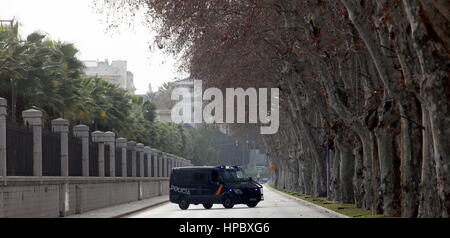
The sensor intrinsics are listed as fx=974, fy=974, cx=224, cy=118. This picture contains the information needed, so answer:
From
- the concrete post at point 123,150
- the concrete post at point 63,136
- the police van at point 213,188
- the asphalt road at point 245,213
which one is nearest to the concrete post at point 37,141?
the concrete post at point 63,136

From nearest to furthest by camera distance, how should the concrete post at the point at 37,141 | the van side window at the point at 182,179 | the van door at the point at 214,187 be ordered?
the concrete post at the point at 37,141 < the van door at the point at 214,187 < the van side window at the point at 182,179

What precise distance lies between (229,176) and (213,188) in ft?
3.62

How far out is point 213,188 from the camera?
45.2 m

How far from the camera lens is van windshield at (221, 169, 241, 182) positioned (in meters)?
45.5

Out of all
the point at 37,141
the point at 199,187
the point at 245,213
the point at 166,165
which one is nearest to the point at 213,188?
the point at 199,187

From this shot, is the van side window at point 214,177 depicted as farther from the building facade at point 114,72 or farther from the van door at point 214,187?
the building facade at point 114,72

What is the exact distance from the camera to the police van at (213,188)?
45031 mm

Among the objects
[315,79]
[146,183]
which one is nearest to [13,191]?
[315,79]

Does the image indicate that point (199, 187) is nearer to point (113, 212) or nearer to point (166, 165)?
point (113, 212)

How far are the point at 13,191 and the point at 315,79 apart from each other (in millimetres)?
23601

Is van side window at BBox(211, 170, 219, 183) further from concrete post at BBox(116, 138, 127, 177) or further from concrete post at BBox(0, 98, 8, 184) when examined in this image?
concrete post at BBox(0, 98, 8, 184)
